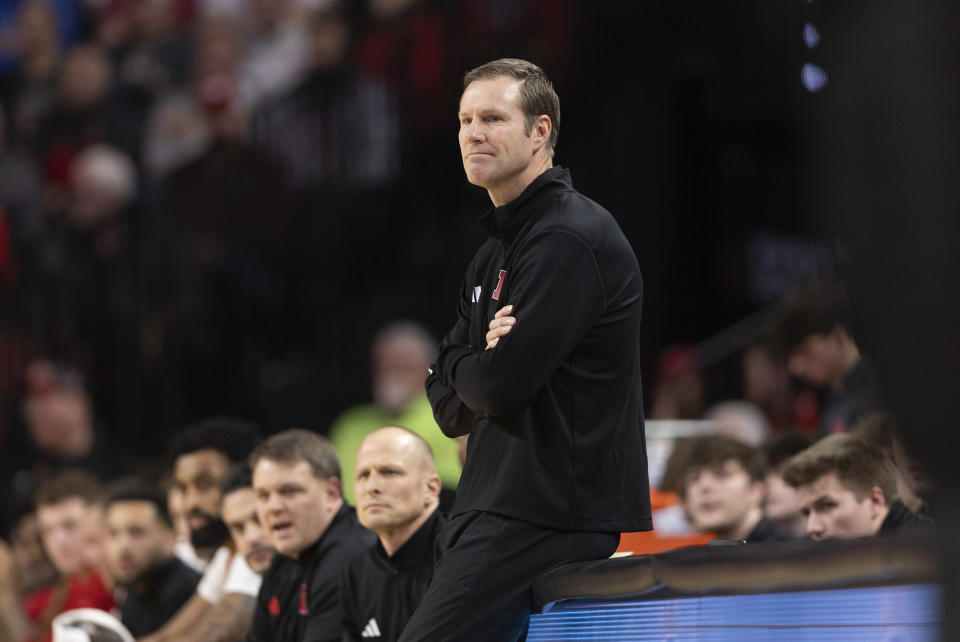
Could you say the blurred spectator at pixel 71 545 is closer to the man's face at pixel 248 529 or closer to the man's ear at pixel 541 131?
the man's face at pixel 248 529

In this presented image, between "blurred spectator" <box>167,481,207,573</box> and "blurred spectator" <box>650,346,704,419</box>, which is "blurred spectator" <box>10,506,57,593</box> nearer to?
"blurred spectator" <box>167,481,207,573</box>

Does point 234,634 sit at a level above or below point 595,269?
below

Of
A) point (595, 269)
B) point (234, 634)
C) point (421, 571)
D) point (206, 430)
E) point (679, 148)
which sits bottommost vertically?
point (234, 634)

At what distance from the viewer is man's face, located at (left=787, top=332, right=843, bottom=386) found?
5850 mm

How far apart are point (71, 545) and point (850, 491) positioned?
4.18m

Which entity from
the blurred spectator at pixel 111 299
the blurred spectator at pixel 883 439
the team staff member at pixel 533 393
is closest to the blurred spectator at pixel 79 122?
the blurred spectator at pixel 111 299

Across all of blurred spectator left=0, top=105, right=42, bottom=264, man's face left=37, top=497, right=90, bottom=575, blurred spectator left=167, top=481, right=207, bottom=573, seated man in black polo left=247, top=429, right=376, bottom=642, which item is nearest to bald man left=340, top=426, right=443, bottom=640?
seated man in black polo left=247, top=429, right=376, bottom=642

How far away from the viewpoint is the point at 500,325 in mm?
3180

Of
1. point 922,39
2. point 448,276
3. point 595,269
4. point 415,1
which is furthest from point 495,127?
point 415,1

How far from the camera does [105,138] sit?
10039 millimetres

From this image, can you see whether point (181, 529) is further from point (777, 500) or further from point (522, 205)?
point (522, 205)

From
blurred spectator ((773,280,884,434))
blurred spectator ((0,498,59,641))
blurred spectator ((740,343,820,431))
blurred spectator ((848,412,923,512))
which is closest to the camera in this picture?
blurred spectator ((848,412,923,512))

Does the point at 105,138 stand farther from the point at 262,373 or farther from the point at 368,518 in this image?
the point at 368,518

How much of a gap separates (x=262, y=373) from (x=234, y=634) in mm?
4486
